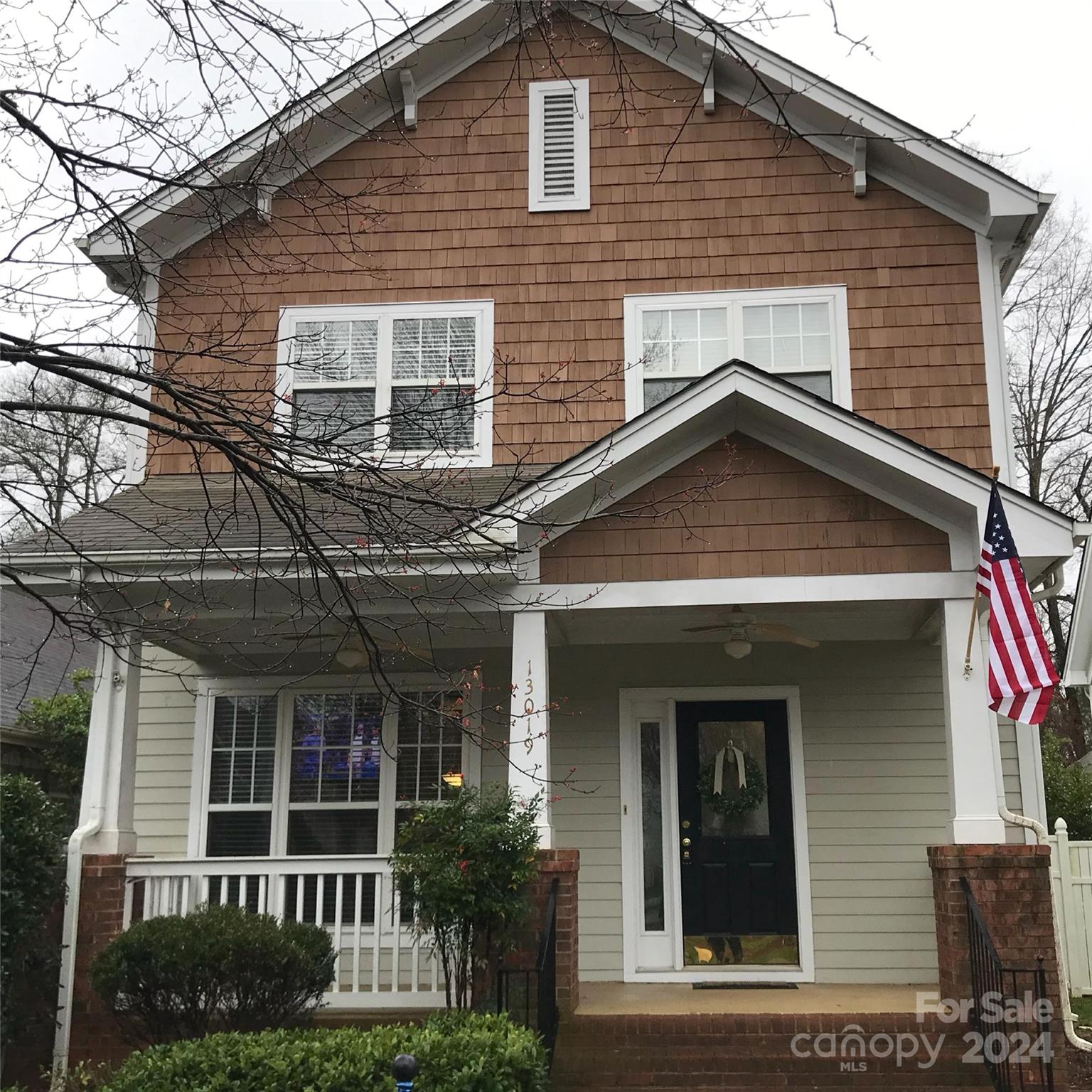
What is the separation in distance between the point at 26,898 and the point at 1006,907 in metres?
5.86

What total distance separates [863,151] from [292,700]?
634cm

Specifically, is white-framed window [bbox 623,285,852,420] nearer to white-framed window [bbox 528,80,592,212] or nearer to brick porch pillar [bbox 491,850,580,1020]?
white-framed window [bbox 528,80,592,212]

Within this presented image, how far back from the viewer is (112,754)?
27.0 ft

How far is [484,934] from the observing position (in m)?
7.11

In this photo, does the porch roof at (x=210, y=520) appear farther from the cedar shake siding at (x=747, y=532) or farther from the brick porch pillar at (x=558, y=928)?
the brick porch pillar at (x=558, y=928)

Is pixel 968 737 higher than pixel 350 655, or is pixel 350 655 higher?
pixel 350 655

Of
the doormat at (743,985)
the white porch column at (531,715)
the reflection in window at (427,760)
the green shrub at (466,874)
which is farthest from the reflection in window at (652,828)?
the green shrub at (466,874)

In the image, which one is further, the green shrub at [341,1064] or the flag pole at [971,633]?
the flag pole at [971,633]

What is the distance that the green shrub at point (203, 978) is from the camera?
23.1ft

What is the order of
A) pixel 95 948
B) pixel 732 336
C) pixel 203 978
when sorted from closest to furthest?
1. pixel 203 978
2. pixel 95 948
3. pixel 732 336

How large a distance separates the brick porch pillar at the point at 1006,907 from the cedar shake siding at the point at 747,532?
5.91 feet

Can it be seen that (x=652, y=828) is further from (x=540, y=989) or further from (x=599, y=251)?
(x=599, y=251)

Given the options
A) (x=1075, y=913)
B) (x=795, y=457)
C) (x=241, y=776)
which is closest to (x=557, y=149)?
(x=795, y=457)

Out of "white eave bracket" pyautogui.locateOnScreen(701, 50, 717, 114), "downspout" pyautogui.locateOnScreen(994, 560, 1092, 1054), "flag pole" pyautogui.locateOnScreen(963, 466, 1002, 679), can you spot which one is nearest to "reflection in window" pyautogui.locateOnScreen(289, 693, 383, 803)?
"flag pole" pyautogui.locateOnScreen(963, 466, 1002, 679)
